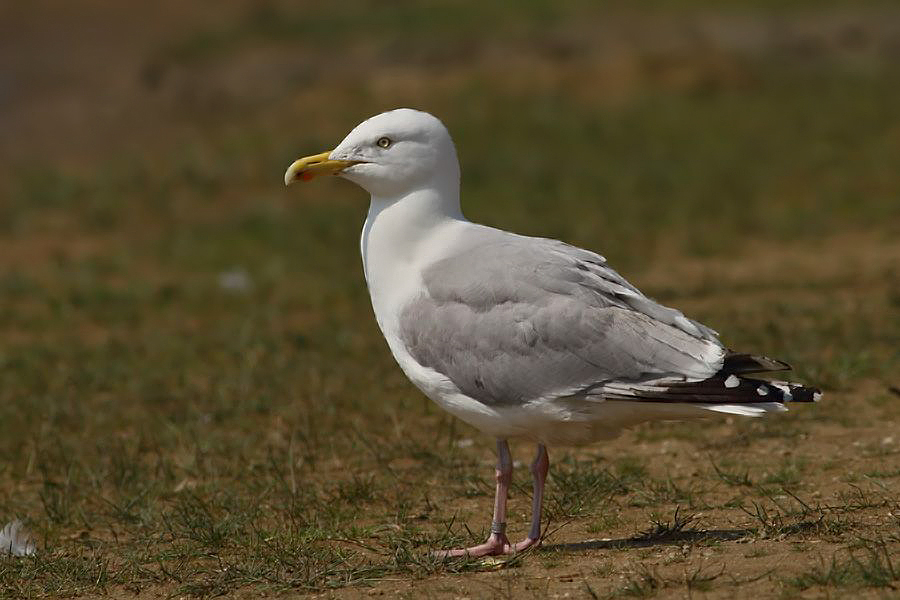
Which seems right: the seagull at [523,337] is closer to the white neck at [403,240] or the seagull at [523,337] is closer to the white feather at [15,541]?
the white neck at [403,240]

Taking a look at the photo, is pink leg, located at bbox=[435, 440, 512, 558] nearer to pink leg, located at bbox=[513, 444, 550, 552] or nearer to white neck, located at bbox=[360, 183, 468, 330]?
pink leg, located at bbox=[513, 444, 550, 552]

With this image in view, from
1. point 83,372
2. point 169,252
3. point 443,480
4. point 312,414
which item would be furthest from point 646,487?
point 169,252

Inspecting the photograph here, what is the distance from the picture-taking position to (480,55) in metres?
21.2

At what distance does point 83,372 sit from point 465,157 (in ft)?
22.8

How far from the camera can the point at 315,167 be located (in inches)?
231

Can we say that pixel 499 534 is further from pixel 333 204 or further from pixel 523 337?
pixel 333 204

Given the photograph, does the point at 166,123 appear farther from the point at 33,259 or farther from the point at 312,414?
the point at 312,414

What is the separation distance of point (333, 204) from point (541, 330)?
9.22 m

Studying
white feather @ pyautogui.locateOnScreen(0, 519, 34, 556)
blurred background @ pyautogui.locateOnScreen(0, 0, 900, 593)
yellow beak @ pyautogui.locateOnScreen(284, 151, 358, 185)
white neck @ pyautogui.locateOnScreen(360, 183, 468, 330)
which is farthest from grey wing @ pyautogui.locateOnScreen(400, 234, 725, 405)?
white feather @ pyautogui.locateOnScreen(0, 519, 34, 556)

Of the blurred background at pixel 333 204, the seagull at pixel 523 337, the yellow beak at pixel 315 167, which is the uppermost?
the yellow beak at pixel 315 167

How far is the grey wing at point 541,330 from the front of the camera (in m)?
5.10

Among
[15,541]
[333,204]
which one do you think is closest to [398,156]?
[15,541]

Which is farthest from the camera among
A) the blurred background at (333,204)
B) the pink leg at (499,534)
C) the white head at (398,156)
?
the blurred background at (333,204)

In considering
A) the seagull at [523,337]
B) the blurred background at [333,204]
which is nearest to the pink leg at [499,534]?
the seagull at [523,337]
